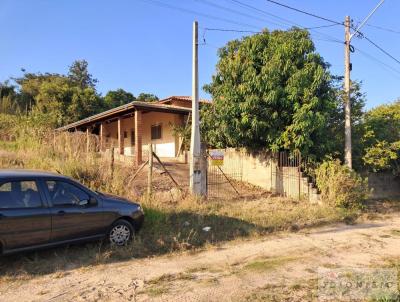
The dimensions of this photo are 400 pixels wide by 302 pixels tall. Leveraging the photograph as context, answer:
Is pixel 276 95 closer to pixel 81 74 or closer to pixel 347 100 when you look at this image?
pixel 347 100

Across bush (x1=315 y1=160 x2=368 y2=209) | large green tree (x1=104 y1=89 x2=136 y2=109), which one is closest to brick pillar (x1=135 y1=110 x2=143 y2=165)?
bush (x1=315 y1=160 x2=368 y2=209)

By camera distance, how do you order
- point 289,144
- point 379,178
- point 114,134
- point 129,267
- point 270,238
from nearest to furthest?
point 129,267, point 270,238, point 289,144, point 379,178, point 114,134

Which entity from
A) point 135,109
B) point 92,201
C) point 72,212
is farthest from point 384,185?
point 72,212

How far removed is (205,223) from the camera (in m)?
8.80

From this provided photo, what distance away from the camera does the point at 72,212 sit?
6398 millimetres

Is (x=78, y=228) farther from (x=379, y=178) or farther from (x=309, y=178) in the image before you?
(x=379, y=178)

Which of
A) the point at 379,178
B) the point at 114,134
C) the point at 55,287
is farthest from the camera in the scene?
the point at 114,134

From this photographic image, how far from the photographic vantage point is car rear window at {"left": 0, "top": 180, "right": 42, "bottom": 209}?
5727 mm

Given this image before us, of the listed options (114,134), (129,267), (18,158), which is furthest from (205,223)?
(114,134)

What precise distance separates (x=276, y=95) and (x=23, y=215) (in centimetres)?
922

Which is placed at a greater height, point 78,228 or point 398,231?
point 78,228

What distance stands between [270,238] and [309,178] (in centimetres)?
520

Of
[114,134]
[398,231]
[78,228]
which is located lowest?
[398,231]

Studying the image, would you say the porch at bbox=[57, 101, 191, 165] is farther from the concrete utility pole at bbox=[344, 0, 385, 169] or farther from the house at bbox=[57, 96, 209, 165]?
the concrete utility pole at bbox=[344, 0, 385, 169]
